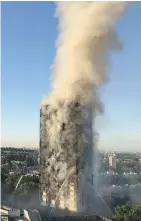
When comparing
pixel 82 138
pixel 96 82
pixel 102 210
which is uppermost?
pixel 96 82

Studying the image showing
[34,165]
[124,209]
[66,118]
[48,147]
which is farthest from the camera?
[34,165]

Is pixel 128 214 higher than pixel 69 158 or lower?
lower

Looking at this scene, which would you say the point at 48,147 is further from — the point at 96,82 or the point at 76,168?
the point at 96,82

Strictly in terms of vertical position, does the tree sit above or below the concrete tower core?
below

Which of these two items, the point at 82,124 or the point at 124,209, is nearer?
the point at 124,209

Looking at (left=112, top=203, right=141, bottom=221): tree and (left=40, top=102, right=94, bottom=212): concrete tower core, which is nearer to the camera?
(left=112, top=203, right=141, bottom=221): tree

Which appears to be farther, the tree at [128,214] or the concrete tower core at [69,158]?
the concrete tower core at [69,158]

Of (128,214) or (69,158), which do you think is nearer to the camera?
(128,214)

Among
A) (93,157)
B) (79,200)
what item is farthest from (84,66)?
(79,200)
